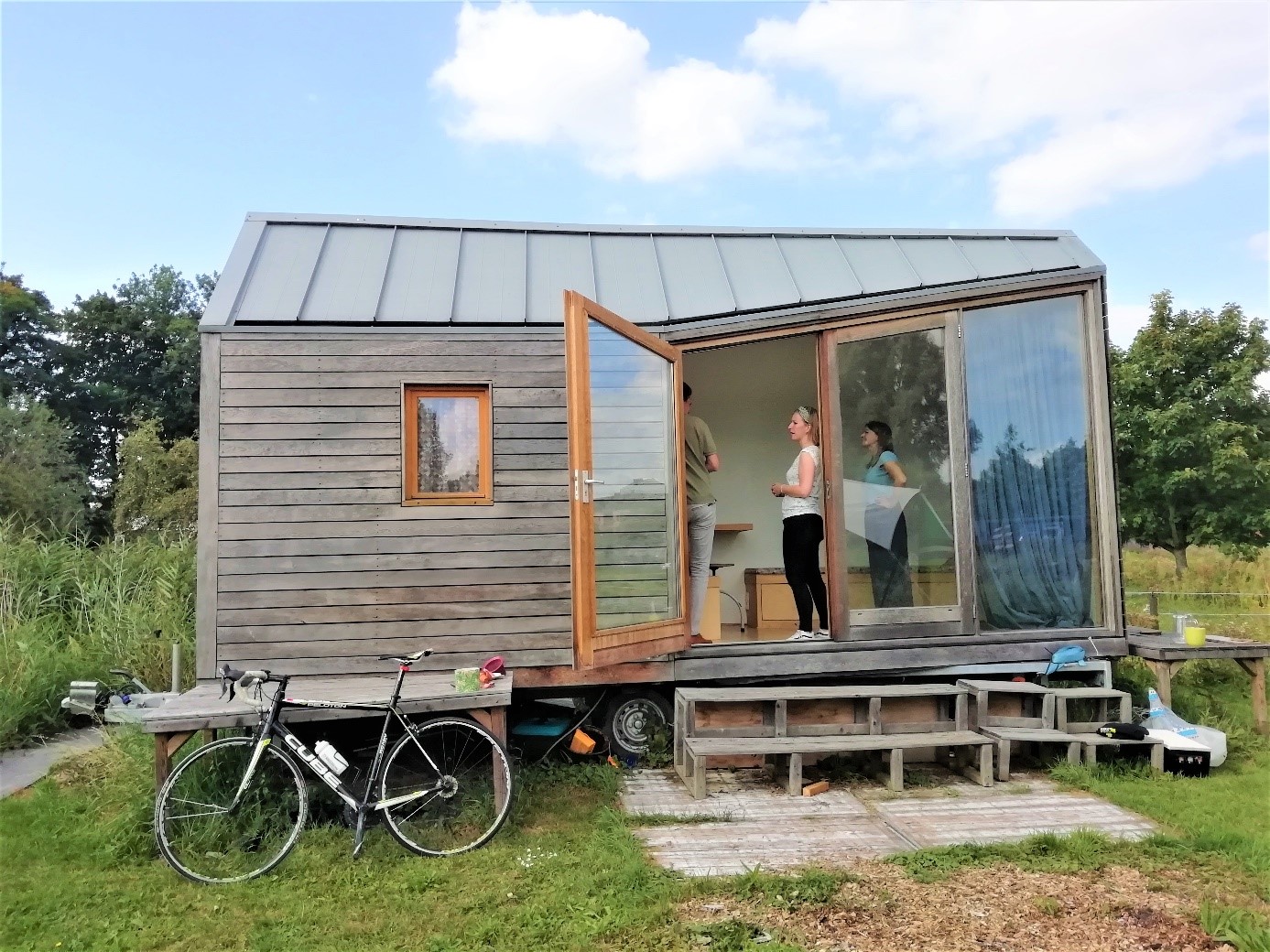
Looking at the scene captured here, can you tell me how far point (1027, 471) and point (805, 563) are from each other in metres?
1.69

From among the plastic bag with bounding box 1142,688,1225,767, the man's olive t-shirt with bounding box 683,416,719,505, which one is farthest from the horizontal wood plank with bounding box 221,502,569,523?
the plastic bag with bounding box 1142,688,1225,767

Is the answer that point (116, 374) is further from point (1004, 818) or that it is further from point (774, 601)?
point (1004, 818)

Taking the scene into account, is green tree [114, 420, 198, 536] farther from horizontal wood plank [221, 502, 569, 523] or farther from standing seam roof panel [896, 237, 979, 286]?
standing seam roof panel [896, 237, 979, 286]

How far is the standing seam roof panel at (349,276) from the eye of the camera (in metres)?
5.93

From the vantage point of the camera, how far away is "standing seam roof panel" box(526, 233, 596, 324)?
615 centimetres

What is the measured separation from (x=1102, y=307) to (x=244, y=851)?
6.35 meters

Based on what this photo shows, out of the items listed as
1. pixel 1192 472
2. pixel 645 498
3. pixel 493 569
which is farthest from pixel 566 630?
pixel 1192 472

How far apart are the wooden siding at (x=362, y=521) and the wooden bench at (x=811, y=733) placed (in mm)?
1001

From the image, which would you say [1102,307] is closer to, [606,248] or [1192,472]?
[606,248]

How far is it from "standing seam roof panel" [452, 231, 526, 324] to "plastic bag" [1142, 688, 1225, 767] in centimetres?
479

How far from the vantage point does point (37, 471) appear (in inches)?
789

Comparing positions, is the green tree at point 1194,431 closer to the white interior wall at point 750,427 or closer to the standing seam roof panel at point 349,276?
the white interior wall at point 750,427

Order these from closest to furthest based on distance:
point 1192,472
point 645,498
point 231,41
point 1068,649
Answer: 1. point 645,498
2. point 1068,649
3. point 231,41
4. point 1192,472

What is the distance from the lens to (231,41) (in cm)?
808
